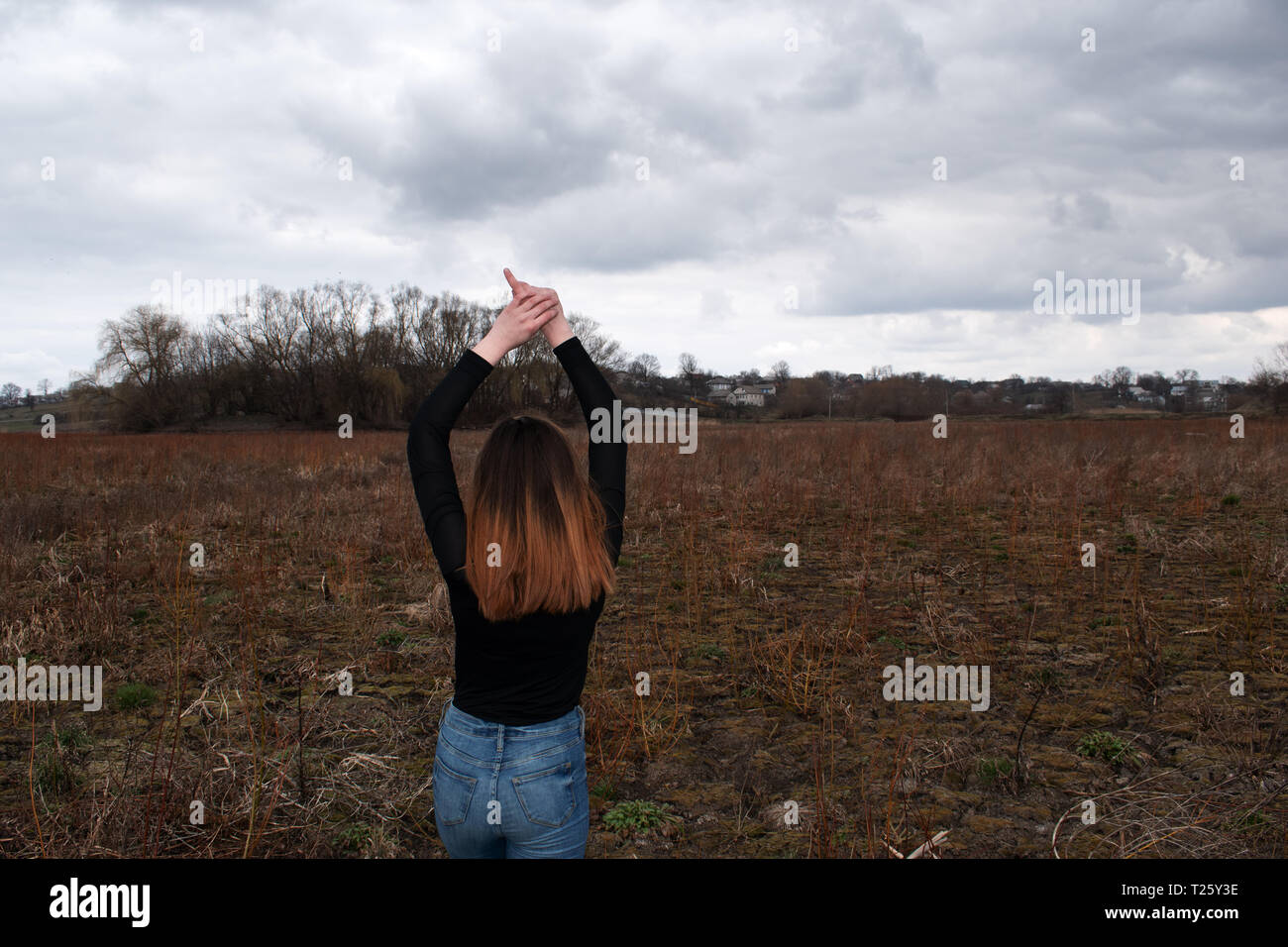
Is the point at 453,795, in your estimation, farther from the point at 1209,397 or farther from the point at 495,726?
the point at 1209,397

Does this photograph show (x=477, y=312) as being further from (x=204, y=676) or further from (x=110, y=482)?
(x=204, y=676)

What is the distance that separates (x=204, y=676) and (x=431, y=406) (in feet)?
12.9

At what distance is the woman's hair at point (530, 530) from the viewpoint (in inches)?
64.9

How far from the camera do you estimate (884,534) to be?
29.0 feet

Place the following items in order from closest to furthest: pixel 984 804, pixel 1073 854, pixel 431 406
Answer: pixel 431 406 → pixel 1073 854 → pixel 984 804

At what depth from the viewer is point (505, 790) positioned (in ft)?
5.41

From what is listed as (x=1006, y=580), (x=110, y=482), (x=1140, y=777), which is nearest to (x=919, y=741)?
(x=1140, y=777)

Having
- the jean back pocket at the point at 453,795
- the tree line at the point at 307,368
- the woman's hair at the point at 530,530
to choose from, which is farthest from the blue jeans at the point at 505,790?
the tree line at the point at 307,368

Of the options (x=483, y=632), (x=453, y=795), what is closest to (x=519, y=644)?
(x=483, y=632)

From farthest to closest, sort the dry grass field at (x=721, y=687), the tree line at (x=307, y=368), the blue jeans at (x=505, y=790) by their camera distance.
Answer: the tree line at (x=307, y=368), the dry grass field at (x=721, y=687), the blue jeans at (x=505, y=790)

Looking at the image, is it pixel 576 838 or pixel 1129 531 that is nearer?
pixel 576 838

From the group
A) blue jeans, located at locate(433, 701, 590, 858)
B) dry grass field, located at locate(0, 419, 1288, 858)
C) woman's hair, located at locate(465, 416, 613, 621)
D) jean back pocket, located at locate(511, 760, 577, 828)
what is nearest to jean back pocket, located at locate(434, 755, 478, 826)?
blue jeans, located at locate(433, 701, 590, 858)

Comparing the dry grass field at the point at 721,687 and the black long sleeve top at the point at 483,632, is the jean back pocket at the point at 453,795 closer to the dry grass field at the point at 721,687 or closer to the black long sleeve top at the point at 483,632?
the black long sleeve top at the point at 483,632

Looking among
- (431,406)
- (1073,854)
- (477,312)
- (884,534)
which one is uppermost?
(477,312)
